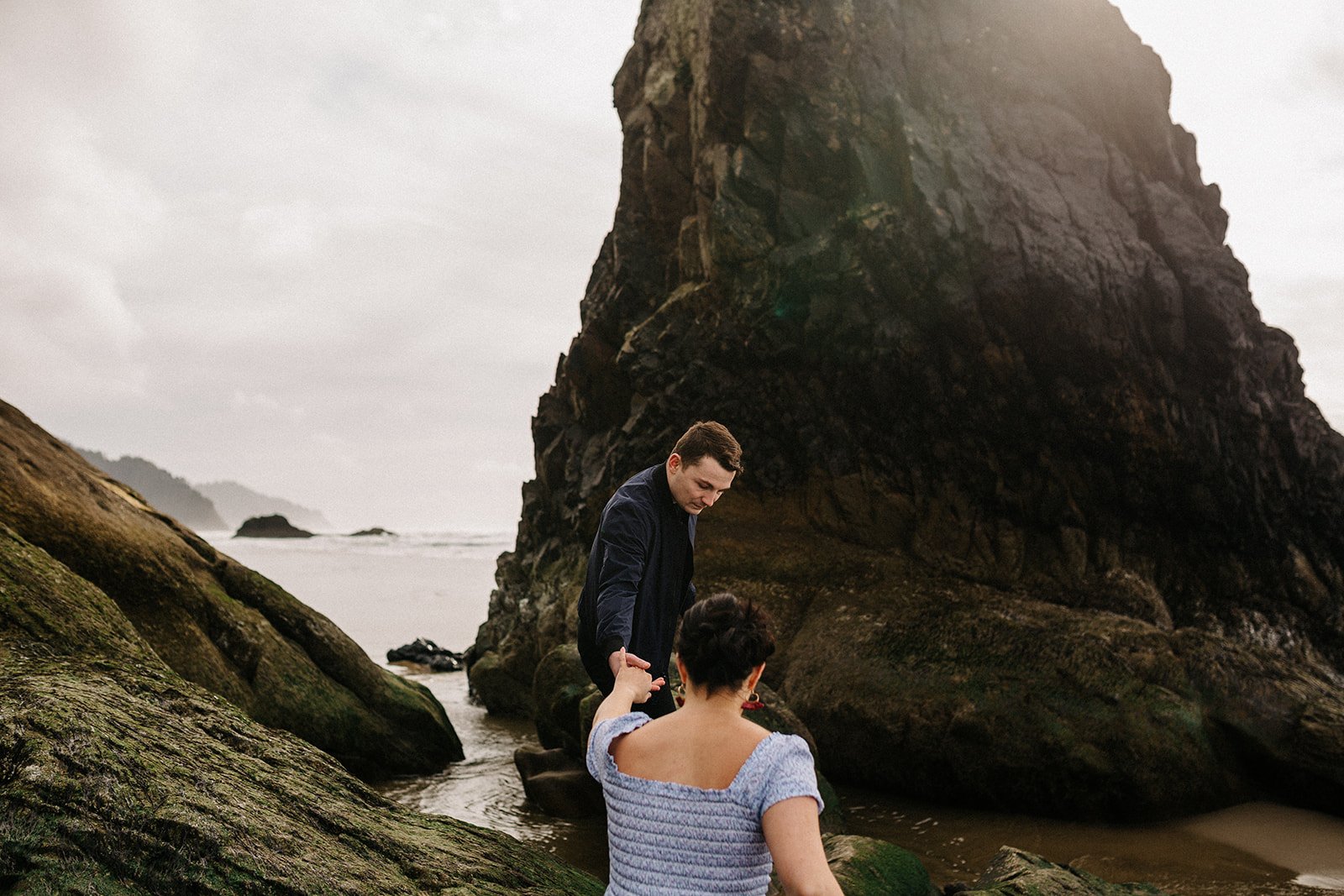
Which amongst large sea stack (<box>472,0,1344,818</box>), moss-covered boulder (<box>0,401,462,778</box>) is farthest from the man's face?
large sea stack (<box>472,0,1344,818</box>)

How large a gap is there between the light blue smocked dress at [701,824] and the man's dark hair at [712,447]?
5.80ft

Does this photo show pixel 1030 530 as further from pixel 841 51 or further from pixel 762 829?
pixel 762 829

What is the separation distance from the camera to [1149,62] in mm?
15820

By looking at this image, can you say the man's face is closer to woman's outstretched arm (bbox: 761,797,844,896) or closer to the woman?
the woman

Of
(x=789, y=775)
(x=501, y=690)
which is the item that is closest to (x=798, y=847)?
(x=789, y=775)

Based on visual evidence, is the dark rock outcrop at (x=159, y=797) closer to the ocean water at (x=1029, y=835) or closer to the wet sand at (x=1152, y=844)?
the ocean water at (x=1029, y=835)

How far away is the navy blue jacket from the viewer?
14.8 feet

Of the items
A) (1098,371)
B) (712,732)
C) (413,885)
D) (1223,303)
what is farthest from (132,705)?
(1223,303)

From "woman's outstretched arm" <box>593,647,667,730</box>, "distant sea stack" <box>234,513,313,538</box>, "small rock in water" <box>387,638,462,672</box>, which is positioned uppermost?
"distant sea stack" <box>234,513,313,538</box>

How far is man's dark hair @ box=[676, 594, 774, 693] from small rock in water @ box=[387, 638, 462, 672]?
50.7 feet

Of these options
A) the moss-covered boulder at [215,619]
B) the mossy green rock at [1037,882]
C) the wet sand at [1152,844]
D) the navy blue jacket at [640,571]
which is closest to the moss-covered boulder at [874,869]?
the mossy green rock at [1037,882]

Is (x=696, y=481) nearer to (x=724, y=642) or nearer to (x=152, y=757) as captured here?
(x=724, y=642)

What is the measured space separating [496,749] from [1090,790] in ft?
20.8

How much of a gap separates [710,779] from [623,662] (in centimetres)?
88
